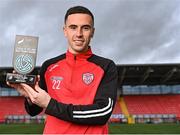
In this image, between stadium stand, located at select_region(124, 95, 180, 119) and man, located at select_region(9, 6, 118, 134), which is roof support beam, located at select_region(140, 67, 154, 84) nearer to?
stadium stand, located at select_region(124, 95, 180, 119)

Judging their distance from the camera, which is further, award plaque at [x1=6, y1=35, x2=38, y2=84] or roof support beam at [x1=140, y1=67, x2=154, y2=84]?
roof support beam at [x1=140, y1=67, x2=154, y2=84]

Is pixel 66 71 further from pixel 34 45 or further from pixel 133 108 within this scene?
pixel 133 108

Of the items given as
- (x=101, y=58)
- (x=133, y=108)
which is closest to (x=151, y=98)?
(x=133, y=108)

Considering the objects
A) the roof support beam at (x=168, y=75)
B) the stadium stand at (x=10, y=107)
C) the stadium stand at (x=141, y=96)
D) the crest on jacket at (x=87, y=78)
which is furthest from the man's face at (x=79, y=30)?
the stadium stand at (x=10, y=107)

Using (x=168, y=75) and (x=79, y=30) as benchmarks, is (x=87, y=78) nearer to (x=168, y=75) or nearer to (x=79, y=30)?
(x=79, y=30)

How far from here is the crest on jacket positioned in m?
1.93

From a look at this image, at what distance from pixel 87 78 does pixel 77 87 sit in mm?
84

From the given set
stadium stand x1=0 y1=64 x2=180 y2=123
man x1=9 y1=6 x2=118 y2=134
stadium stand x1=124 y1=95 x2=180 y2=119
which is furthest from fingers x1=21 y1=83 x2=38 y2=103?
stadium stand x1=124 y1=95 x2=180 y2=119

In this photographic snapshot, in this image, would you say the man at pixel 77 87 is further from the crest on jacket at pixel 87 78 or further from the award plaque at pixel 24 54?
the award plaque at pixel 24 54

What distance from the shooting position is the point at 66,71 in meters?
1.98

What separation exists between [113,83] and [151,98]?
3981cm

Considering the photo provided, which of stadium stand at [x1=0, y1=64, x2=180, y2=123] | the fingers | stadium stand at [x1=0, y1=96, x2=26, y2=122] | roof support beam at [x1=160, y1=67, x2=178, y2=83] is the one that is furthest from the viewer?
stadium stand at [x1=0, y1=96, x2=26, y2=122]

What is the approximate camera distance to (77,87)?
6.26ft

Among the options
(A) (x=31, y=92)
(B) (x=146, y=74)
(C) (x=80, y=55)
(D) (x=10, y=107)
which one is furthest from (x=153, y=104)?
(A) (x=31, y=92)
